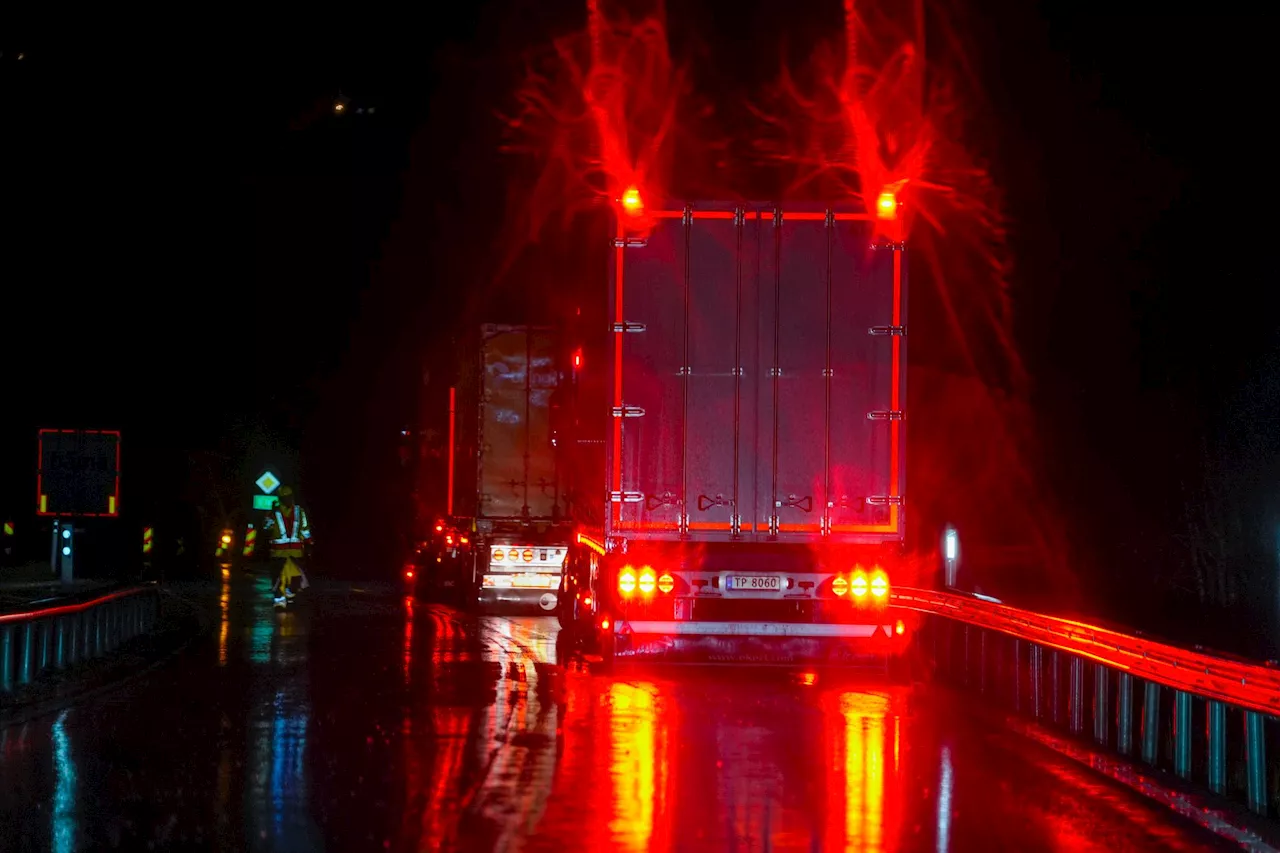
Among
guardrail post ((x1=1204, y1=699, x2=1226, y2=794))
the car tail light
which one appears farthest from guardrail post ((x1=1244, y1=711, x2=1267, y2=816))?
the car tail light

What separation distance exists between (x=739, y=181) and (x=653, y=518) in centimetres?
1187

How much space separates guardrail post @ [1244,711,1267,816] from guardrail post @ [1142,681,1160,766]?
54.7 inches

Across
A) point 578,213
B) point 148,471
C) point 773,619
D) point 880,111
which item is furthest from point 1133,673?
point 148,471

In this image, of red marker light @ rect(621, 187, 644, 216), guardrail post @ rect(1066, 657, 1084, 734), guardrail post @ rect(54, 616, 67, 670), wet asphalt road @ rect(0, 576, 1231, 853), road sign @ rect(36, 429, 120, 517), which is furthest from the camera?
road sign @ rect(36, 429, 120, 517)

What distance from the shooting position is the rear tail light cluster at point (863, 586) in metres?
15.8

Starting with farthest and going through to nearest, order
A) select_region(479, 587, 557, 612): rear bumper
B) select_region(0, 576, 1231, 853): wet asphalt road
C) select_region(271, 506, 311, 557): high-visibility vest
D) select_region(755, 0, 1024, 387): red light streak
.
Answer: select_region(479, 587, 557, 612): rear bumper < select_region(271, 506, 311, 557): high-visibility vest < select_region(755, 0, 1024, 387): red light streak < select_region(0, 576, 1231, 853): wet asphalt road

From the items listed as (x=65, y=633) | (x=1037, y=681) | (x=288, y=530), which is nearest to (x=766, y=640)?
(x=1037, y=681)

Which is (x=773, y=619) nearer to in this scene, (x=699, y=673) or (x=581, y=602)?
(x=699, y=673)

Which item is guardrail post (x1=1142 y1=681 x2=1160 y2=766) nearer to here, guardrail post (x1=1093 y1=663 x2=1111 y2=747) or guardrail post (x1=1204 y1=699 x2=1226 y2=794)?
guardrail post (x1=1093 y1=663 x2=1111 y2=747)

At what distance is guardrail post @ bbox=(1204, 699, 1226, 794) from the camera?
34.4 ft

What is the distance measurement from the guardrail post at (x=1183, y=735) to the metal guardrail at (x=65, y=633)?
9.14m

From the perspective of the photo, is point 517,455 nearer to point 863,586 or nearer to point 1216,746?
point 863,586

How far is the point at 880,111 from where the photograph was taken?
78.7 ft

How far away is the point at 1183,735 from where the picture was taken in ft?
36.7
